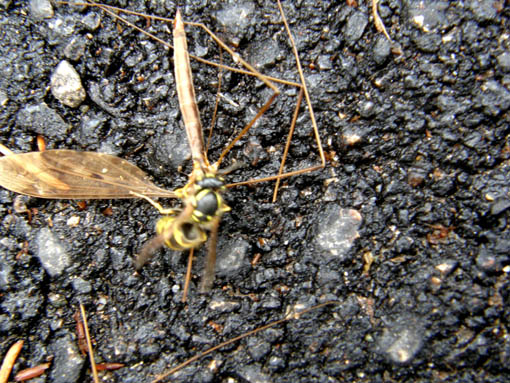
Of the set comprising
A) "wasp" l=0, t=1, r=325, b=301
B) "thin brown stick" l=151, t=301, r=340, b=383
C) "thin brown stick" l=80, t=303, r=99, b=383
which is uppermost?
"wasp" l=0, t=1, r=325, b=301

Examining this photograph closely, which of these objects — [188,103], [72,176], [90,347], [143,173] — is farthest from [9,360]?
[188,103]

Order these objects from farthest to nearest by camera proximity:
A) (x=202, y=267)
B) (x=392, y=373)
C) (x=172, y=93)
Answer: (x=172, y=93) → (x=202, y=267) → (x=392, y=373)

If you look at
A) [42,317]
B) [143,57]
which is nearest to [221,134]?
[143,57]

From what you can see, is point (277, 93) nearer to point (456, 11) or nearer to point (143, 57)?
point (143, 57)

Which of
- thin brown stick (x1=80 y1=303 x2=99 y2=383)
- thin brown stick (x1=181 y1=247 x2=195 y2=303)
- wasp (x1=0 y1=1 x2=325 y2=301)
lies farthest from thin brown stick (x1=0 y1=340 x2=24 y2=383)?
thin brown stick (x1=181 y1=247 x2=195 y2=303)

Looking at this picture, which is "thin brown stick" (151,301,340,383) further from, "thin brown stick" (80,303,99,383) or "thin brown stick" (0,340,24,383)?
"thin brown stick" (0,340,24,383)

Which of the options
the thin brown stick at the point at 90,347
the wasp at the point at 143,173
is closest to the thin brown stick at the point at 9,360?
the thin brown stick at the point at 90,347
